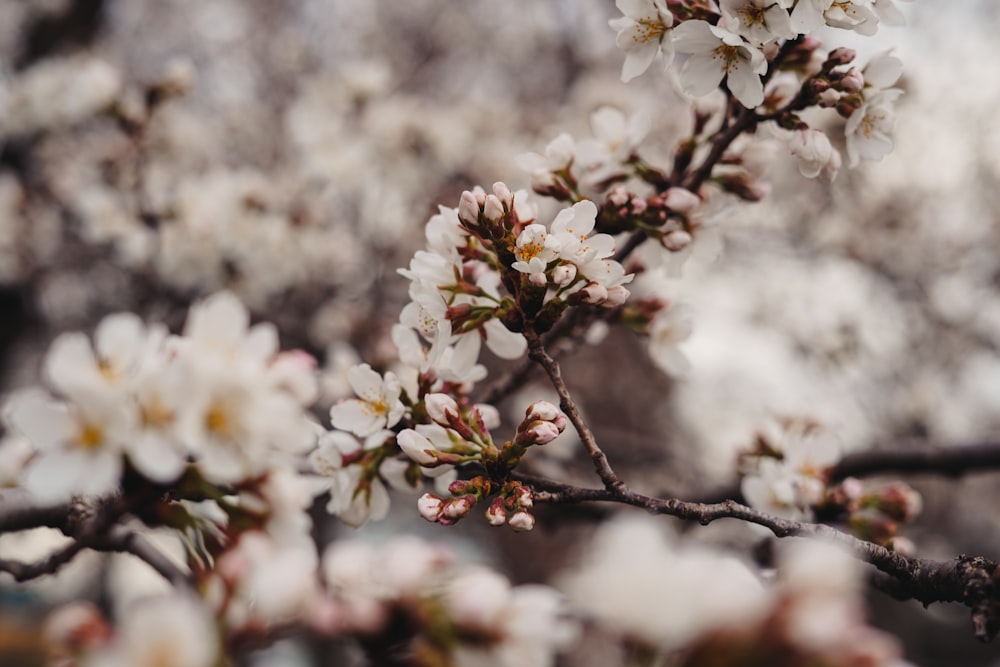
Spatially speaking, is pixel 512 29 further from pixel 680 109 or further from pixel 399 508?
pixel 399 508

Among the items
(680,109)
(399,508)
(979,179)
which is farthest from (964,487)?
(399,508)

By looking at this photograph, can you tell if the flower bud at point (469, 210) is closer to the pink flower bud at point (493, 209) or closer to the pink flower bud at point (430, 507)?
the pink flower bud at point (493, 209)

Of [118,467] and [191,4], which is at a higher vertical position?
[118,467]

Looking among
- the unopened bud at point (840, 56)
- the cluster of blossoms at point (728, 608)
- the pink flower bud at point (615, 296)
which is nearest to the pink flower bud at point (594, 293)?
the pink flower bud at point (615, 296)

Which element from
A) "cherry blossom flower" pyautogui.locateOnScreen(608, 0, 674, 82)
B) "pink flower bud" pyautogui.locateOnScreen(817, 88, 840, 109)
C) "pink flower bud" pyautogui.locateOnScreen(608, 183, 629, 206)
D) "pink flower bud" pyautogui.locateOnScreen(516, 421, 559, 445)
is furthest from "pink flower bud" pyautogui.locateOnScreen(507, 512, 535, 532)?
"pink flower bud" pyautogui.locateOnScreen(817, 88, 840, 109)

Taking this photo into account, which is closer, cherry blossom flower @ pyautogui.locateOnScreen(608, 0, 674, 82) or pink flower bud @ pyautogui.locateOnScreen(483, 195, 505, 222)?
pink flower bud @ pyautogui.locateOnScreen(483, 195, 505, 222)

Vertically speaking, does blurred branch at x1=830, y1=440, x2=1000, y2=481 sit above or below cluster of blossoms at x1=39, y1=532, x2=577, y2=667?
below

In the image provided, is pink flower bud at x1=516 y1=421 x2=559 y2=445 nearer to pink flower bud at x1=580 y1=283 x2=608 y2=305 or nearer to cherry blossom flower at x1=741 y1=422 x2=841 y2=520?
pink flower bud at x1=580 y1=283 x2=608 y2=305

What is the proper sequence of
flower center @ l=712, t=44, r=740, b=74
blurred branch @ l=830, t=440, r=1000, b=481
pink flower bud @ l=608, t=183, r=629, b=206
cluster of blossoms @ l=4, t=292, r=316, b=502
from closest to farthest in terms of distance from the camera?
cluster of blossoms @ l=4, t=292, r=316, b=502, flower center @ l=712, t=44, r=740, b=74, pink flower bud @ l=608, t=183, r=629, b=206, blurred branch @ l=830, t=440, r=1000, b=481
